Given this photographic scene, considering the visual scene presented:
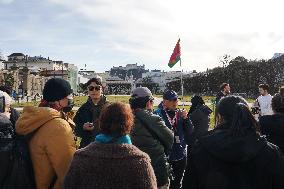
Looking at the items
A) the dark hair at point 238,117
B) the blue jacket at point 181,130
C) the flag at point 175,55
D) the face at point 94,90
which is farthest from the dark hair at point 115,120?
the flag at point 175,55

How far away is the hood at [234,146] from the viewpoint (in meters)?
3.67

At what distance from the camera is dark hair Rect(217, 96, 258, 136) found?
373 cm

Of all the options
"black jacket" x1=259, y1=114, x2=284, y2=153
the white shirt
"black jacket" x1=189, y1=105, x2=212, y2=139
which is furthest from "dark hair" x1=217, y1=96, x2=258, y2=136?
the white shirt

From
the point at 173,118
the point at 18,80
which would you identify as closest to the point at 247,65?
the point at 18,80

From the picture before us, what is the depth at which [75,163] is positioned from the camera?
10.9 ft

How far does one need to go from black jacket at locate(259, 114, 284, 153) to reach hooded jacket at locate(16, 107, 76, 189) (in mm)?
2160

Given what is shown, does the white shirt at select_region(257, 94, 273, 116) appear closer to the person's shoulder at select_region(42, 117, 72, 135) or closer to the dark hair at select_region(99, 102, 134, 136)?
the person's shoulder at select_region(42, 117, 72, 135)

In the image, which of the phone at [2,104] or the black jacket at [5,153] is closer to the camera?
the black jacket at [5,153]

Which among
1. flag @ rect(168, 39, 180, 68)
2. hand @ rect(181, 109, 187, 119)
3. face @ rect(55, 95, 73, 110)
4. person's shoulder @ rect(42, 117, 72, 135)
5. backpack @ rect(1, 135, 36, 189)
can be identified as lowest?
backpack @ rect(1, 135, 36, 189)

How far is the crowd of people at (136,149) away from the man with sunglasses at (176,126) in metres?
1.77

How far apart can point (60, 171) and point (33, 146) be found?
1.19 feet

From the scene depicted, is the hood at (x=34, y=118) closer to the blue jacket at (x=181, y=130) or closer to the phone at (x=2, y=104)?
the phone at (x=2, y=104)

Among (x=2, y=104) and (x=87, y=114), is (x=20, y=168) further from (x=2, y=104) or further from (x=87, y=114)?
(x=87, y=114)

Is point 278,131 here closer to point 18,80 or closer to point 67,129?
point 67,129
